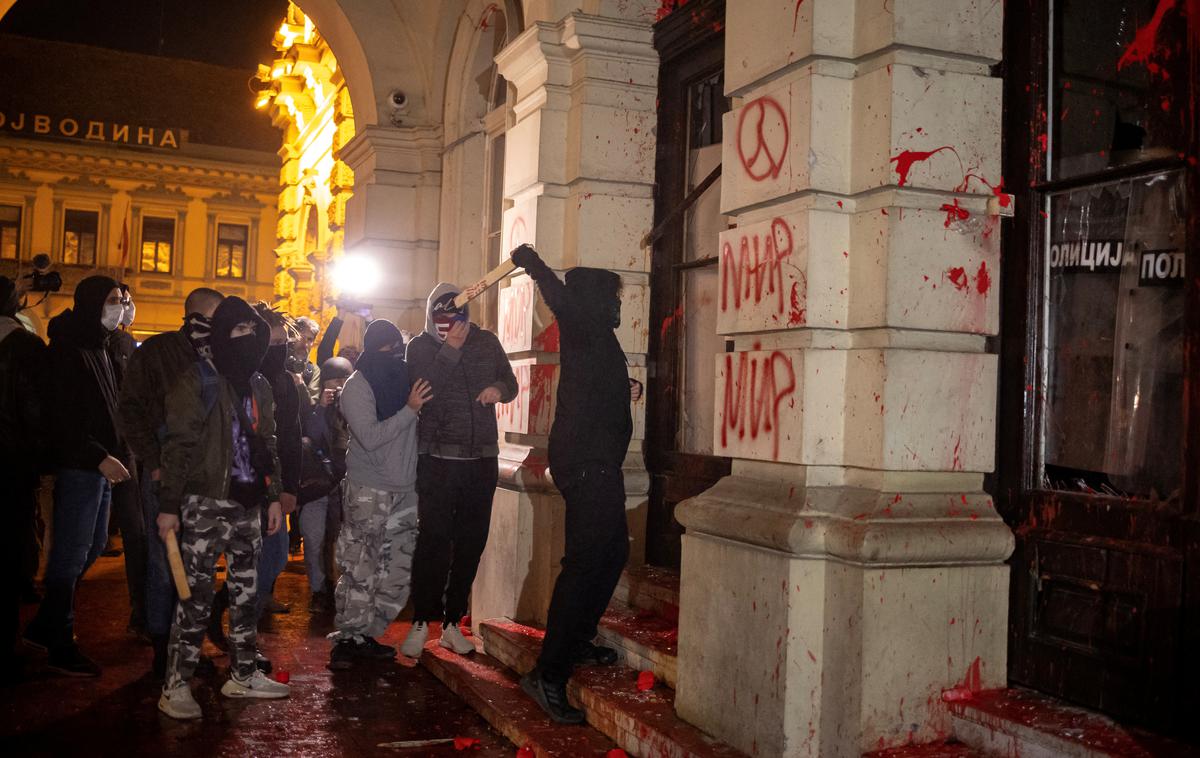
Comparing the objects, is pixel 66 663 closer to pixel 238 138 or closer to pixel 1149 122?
pixel 1149 122

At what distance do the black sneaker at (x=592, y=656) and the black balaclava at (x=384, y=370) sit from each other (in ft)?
5.94

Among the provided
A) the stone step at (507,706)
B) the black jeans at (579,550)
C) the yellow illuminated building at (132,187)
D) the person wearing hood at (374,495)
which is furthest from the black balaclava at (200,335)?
the yellow illuminated building at (132,187)

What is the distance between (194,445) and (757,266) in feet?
9.25

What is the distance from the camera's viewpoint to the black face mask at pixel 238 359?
18.8 ft

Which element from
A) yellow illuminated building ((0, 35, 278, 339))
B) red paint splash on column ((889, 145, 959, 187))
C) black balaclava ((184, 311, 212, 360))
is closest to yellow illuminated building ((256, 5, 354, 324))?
black balaclava ((184, 311, 212, 360))

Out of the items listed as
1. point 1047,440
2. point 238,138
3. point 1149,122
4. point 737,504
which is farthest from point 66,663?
point 238,138

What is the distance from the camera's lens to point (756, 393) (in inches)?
185

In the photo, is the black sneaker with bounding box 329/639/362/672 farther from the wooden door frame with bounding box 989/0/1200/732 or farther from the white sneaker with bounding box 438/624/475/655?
the wooden door frame with bounding box 989/0/1200/732

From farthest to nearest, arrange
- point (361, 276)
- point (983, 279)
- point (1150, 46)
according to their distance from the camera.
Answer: point (361, 276)
point (983, 279)
point (1150, 46)

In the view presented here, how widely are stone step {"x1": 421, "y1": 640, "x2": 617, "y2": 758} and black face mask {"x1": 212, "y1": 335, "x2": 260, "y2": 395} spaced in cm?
192

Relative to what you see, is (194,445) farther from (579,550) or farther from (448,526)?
(579,550)

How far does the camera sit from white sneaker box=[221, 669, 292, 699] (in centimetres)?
597

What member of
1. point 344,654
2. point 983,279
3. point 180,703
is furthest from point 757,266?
point 344,654

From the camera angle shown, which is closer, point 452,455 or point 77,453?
point 77,453
